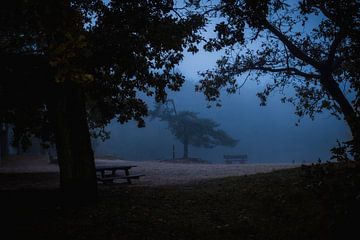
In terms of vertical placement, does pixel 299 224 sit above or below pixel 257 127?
below

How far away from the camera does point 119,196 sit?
428 inches

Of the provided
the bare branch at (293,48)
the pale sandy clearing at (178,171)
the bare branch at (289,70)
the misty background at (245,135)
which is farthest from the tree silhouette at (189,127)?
the bare branch at (293,48)

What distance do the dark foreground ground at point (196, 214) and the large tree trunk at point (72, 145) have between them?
51 cm

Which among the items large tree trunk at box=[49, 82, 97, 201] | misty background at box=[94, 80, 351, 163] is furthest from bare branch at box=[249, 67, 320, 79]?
misty background at box=[94, 80, 351, 163]

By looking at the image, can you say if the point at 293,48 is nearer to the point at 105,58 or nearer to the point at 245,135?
the point at 105,58

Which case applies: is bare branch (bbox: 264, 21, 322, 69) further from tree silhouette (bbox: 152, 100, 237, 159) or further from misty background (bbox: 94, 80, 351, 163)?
misty background (bbox: 94, 80, 351, 163)

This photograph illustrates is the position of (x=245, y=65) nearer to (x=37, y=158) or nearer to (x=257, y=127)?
(x=37, y=158)

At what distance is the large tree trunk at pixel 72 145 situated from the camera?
9375mm

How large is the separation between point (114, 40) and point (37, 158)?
3146cm

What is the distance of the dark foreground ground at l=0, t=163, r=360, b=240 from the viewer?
4.73 m

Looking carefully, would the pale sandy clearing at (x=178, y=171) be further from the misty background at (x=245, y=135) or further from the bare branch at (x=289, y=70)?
the misty background at (x=245, y=135)

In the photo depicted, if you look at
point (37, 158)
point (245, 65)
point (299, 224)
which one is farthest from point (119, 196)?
point (37, 158)

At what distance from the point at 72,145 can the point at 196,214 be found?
12.4 ft

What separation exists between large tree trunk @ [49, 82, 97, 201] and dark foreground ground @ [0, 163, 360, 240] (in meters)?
0.51
